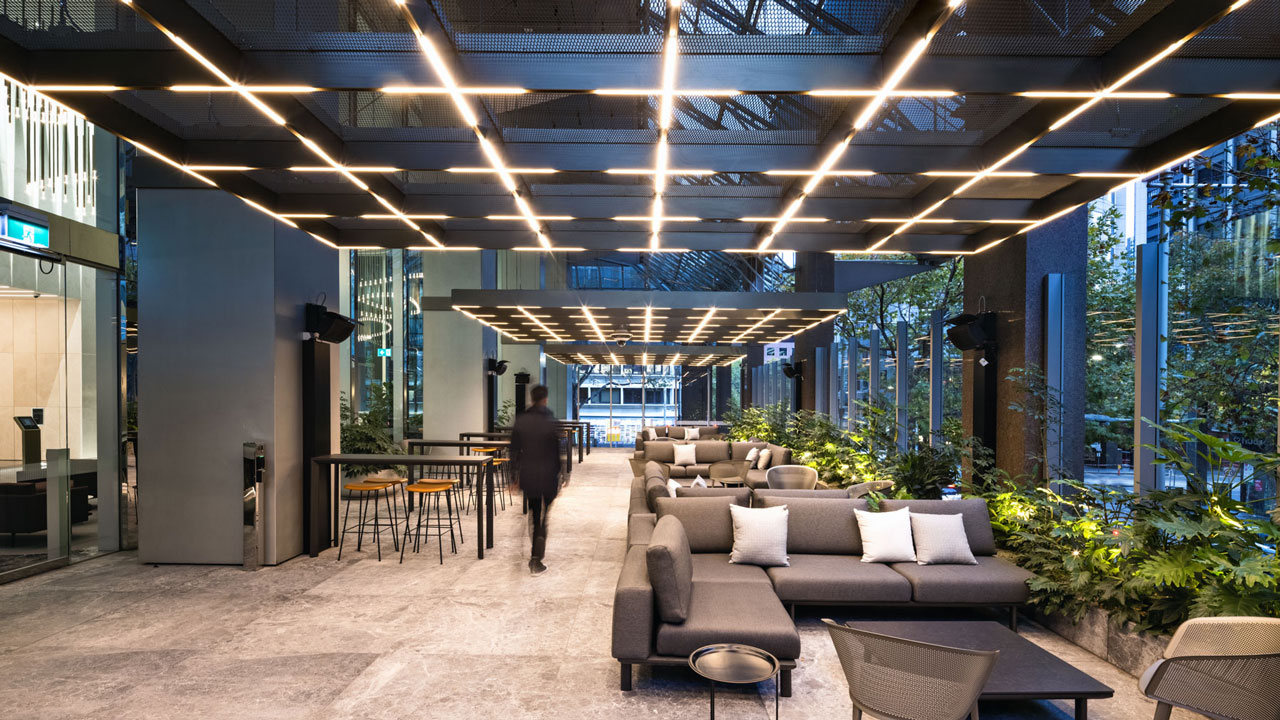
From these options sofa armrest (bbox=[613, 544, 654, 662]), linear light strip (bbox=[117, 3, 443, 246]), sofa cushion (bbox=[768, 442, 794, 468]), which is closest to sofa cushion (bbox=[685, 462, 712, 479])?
sofa cushion (bbox=[768, 442, 794, 468])

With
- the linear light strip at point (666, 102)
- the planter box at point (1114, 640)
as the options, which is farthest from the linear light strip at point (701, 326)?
the planter box at point (1114, 640)

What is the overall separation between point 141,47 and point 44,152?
491 centimetres

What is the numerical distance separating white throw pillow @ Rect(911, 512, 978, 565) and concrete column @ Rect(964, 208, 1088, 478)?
1.33 m

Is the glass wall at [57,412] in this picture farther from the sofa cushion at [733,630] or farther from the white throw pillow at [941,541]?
the white throw pillow at [941,541]

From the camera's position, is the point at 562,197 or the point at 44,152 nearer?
the point at 562,197

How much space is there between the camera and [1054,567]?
488 centimetres

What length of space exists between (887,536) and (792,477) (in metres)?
3.13

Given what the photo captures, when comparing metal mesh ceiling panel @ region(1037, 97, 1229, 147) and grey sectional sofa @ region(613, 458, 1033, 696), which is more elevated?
metal mesh ceiling panel @ region(1037, 97, 1229, 147)

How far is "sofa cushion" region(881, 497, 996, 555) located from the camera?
5.62m

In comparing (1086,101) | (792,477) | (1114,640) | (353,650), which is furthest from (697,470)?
(1086,101)

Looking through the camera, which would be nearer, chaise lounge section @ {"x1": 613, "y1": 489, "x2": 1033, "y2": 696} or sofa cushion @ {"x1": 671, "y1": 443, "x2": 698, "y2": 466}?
chaise lounge section @ {"x1": 613, "y1": 489, "x2": 1033, "y2": 696}

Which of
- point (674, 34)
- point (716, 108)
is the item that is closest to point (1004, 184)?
point (716, 108)

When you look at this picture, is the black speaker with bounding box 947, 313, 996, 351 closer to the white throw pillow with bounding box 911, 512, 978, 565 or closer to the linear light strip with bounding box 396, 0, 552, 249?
the white throw pillow with bounding box 911, 512, 978, 565

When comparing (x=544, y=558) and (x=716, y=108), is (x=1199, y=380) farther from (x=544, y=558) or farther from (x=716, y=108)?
(x=544, y=558)
